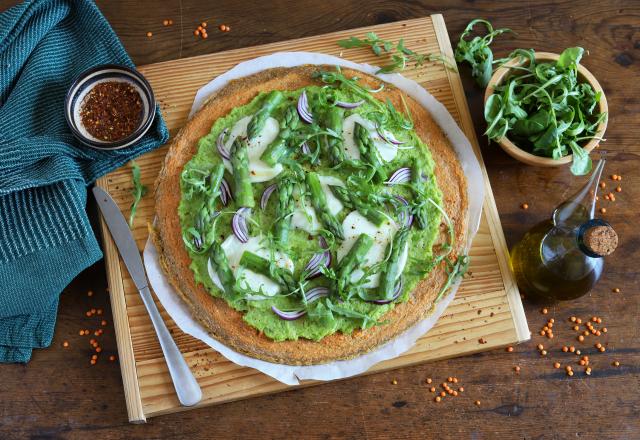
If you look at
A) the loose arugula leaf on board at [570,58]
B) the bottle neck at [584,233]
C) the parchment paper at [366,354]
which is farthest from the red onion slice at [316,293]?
the loose arugula leaf on board at [570,58]

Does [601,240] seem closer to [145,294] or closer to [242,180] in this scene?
[242,180]

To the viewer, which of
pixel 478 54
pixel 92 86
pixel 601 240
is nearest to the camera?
pixel 601 240

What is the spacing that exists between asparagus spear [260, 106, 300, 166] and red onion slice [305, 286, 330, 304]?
0.69 metres

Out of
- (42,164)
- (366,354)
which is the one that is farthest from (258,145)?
(366,354)

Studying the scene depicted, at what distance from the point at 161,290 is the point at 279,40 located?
5.24ft

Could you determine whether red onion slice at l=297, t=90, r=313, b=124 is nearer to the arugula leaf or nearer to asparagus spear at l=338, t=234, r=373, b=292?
asparagus spear at l=338, t=234, r=373, b=292

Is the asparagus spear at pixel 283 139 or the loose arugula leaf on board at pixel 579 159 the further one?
the asparagus spear at pixel 283 139

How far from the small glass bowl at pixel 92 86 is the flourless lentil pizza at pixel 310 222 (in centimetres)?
23

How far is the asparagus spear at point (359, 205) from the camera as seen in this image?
Answer: 2.99 metres

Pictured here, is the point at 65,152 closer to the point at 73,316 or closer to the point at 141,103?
the point at 141,103

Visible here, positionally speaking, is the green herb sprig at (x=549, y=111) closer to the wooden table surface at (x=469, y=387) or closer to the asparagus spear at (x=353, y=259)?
the wooden table surface at (x=469, y=387)

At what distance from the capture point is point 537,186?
10.8 ft

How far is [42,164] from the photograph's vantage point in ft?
10.0

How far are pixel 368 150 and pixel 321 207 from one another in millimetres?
392
